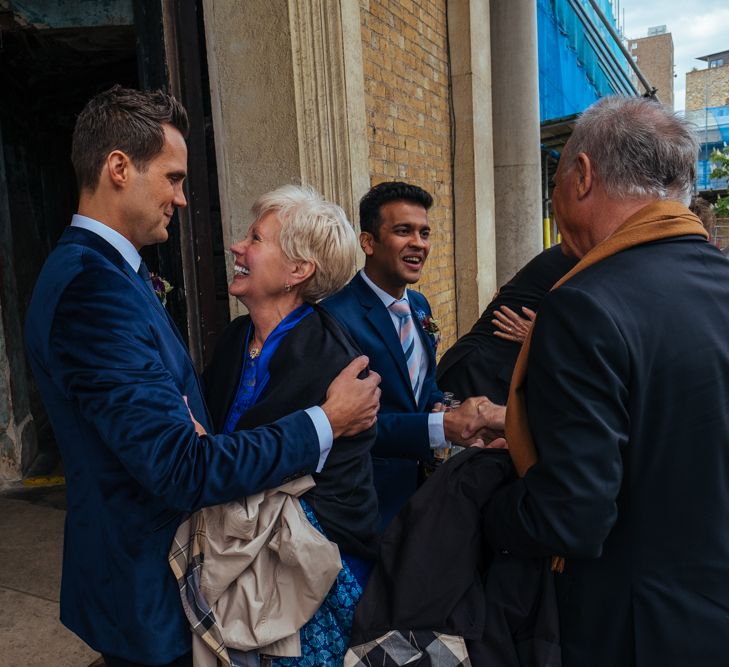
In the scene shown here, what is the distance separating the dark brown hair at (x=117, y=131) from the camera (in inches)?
59.0

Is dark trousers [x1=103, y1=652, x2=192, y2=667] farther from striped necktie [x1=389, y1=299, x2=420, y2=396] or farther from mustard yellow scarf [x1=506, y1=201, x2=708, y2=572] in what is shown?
striped necktie [x1=389, y1=299, x2=420, y2=396]

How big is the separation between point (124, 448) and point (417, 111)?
184 inches

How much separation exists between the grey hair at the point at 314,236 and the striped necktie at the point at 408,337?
776 millimetres

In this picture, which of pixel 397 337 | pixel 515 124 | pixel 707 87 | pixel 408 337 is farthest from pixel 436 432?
pixel 707 87

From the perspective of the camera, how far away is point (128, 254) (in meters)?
1.52

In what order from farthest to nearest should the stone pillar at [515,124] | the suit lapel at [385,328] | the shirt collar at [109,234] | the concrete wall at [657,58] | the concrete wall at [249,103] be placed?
the concrete wall at [657,58] → the stone pillar at [515,124] → the concrete wall at [249,103] → the suit lapel at [385,328] → the shirt collar at [109,234]

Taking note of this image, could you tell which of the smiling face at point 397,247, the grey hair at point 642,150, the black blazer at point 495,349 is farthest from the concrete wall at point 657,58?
the grey hair at point 642,150

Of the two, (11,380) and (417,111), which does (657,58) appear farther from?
(11,380)

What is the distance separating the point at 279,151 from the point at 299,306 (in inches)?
81.4

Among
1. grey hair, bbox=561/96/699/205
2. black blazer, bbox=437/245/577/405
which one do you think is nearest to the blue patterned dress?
grey hair, bbox=561/96/699/205

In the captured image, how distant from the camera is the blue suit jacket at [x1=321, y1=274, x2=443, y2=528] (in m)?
2.33

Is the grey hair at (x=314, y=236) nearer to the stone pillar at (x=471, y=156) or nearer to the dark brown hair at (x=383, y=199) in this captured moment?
the dark brown hair at (x=383, y=199)

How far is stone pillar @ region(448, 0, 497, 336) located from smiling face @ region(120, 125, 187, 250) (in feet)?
15.8

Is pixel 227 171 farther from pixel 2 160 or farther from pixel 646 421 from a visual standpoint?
pixel 646 421
